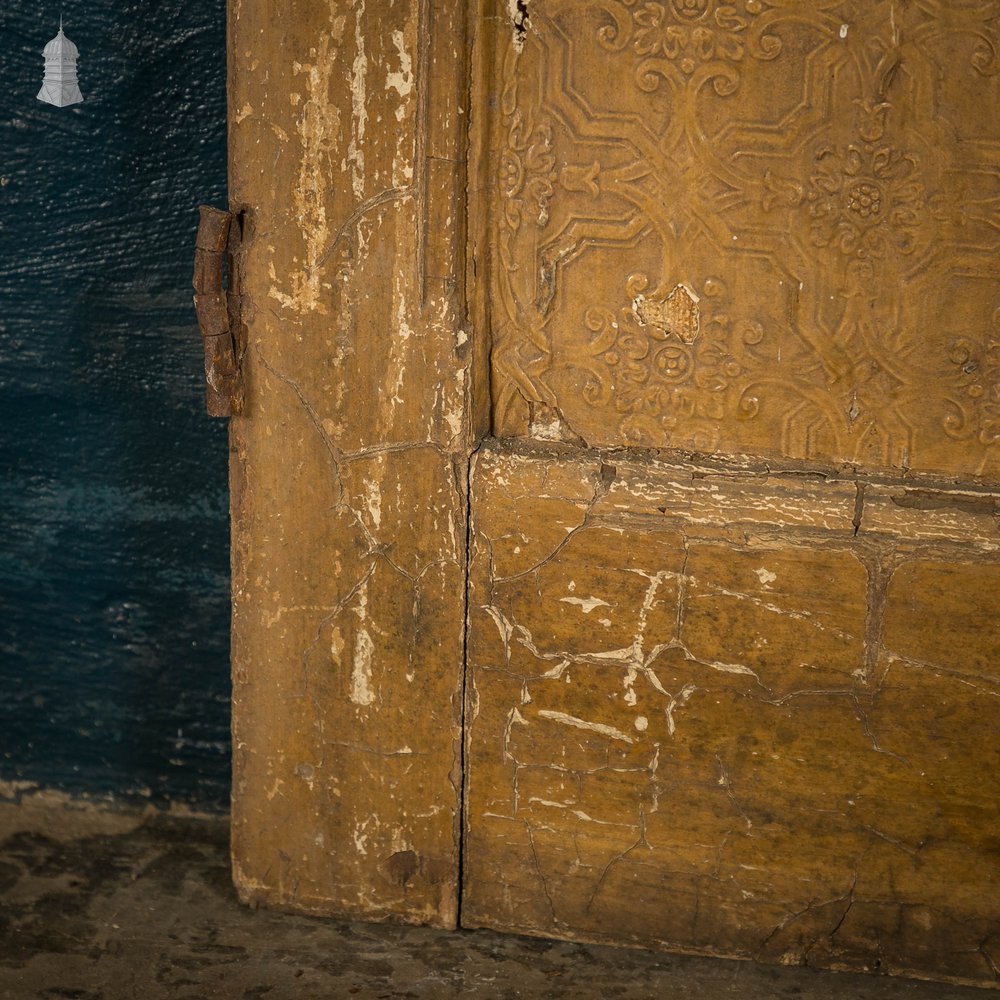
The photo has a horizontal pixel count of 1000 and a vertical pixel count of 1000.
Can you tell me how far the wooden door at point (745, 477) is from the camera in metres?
1.83

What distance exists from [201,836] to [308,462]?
Result: 0.98 meters

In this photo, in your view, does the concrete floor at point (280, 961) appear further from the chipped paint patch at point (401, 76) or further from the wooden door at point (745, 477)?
the chipped paint patch at point (401, 76)

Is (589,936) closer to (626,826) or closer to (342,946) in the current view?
(626,826)

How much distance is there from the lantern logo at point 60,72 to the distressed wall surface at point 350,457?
0.56 meters

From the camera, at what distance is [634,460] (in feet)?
6.48

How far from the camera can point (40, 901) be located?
227 centimetres

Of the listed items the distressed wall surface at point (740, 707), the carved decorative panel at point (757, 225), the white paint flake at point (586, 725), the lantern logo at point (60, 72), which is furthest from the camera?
the lantern logo at point (60, 72)

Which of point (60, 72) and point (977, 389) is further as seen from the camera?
point (60, 72)

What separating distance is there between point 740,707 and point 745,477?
381 millimetres

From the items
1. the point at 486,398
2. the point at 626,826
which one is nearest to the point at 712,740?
the point at 626,826

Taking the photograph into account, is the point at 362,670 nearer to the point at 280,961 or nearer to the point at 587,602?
the point at 587,602

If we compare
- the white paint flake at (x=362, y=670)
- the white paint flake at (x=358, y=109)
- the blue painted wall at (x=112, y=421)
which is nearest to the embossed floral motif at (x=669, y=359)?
the white paint flake at (x=358, y=109)

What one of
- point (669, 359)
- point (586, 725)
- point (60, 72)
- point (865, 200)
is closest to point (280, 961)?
point (586, 725)

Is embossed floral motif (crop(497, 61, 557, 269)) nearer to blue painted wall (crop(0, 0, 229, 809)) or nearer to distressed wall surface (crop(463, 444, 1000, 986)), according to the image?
distressed wall surface (crop(463, 444, 1000, 986))
